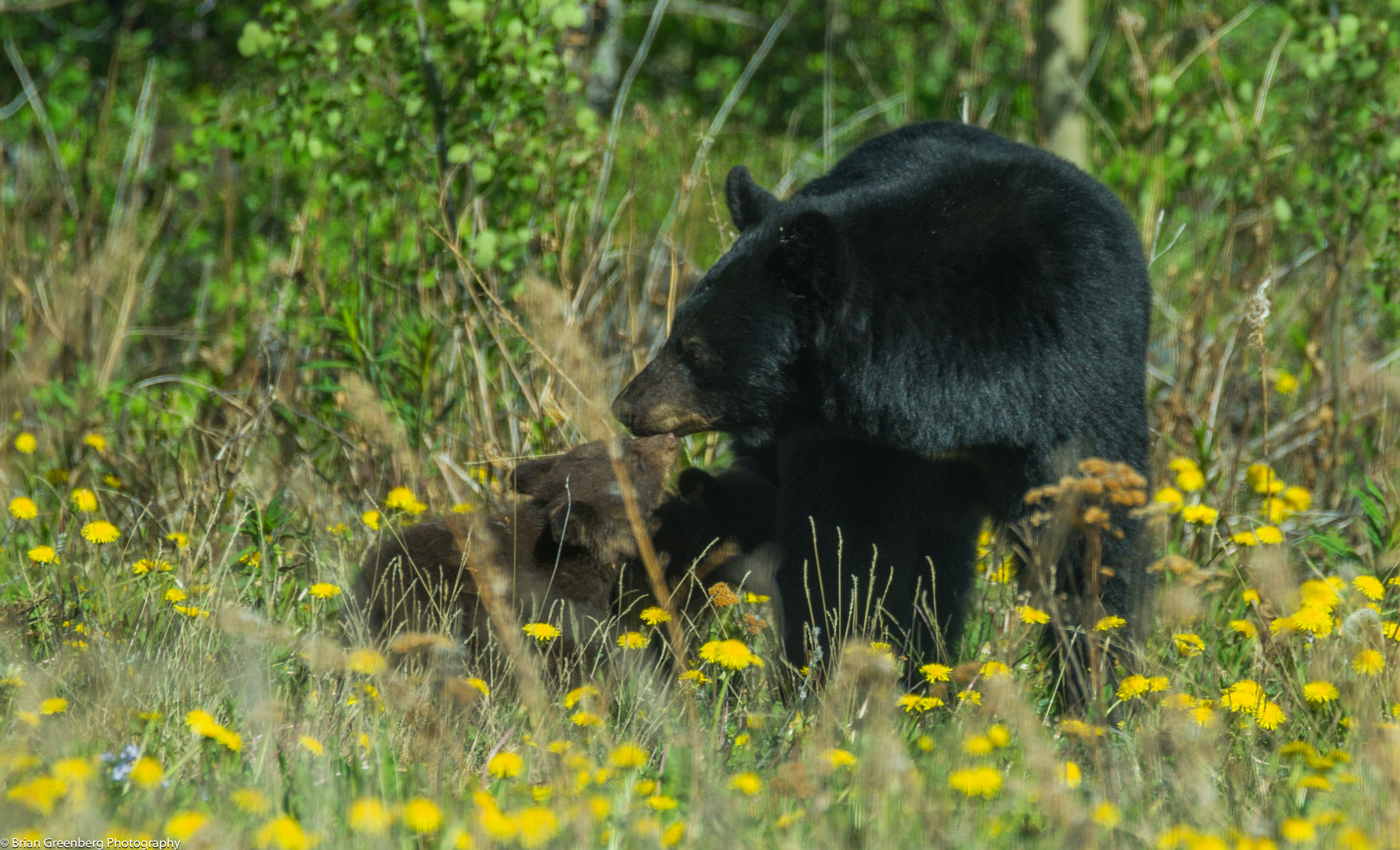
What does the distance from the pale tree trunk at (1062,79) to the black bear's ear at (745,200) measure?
7.10 ft

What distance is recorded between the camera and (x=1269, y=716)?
2434 mm

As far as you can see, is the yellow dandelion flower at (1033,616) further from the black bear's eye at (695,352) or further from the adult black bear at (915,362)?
the black bear's eye at (695,352)

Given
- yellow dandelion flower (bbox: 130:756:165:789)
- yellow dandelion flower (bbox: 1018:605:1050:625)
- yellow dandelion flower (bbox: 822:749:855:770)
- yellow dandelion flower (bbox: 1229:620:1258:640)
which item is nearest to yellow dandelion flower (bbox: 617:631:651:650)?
yellow dandelion flower (bbox: 822:749:855:770)

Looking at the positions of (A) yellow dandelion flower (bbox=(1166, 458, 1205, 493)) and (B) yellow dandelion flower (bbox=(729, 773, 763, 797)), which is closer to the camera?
(B) yellow dandelion flower (bbox=(729, 773, 763, 797))

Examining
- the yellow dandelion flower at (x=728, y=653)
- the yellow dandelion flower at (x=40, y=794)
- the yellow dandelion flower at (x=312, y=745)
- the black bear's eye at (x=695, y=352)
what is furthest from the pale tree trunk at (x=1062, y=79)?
the yellow dandelion flower at (x=40, y=794)

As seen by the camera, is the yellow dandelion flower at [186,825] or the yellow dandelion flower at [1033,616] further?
the yellow dandelion flower at [1033,616]

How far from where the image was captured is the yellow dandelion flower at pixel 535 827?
1683 millimetres

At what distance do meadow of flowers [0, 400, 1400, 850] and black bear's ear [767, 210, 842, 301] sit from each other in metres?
0.80

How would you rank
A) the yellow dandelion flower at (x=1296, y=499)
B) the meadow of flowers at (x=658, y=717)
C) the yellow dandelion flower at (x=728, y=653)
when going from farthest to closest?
the yellow dandelion flower at (x=1296, y=499) → the yellow dandelion flower at (x=728, y=653) → the meadow of flowers at (x=658, y=717)

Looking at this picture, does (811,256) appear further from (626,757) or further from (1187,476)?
(1187,476)

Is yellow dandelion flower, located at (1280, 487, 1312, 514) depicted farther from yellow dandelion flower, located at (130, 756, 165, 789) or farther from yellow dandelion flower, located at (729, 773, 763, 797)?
yellow dandelion flower, located at (130, 756, 165, 789)

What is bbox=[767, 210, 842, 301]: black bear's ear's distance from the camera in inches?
113

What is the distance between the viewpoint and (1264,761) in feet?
8.50

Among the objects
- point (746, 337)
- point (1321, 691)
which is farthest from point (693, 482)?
point (1321, 691)
